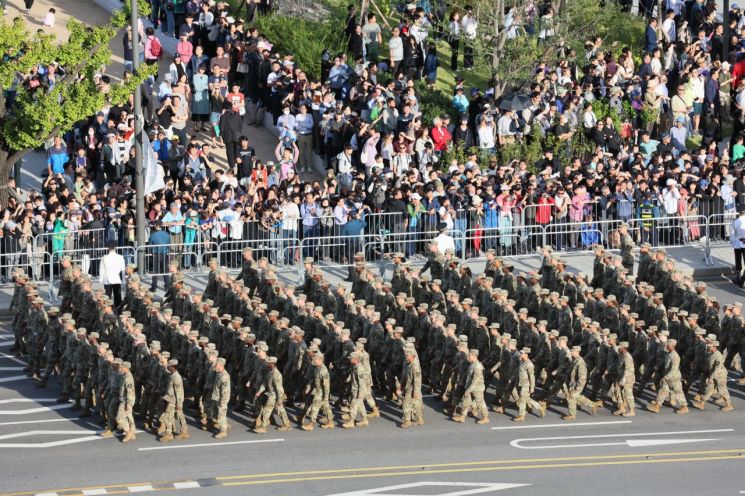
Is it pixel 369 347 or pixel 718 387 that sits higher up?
pixel 369 347

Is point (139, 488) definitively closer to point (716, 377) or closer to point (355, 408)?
point (355, 408)

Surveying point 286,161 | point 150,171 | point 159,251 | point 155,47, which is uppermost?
point 155,47

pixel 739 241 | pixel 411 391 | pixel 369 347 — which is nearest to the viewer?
pixel 411 391

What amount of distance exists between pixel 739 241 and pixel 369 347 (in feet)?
31.6

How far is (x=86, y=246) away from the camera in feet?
117

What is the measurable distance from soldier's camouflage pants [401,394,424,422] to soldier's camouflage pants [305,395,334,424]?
1.11 m

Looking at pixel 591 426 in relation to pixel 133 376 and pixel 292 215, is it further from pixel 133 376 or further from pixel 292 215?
pixel 292 215

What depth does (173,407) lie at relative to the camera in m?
27.7

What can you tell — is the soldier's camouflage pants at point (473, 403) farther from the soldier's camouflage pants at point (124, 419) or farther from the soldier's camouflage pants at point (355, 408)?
the soldier's camouflage pants at point (124, 419)

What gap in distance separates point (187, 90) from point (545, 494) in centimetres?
1837

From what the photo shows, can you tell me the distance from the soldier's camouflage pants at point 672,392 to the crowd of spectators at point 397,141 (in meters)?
8.52

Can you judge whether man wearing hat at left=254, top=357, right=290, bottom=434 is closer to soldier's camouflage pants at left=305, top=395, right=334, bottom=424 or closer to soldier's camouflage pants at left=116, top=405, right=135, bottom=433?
soldier's camouflage pants at left=305, top=395, right=334, bottom=424

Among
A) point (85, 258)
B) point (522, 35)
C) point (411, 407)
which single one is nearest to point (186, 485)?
point (411, 407)

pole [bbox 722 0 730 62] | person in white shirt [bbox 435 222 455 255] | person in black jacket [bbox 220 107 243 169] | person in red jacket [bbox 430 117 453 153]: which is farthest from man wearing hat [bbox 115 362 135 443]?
pole [bbox 722 0 730 62]
